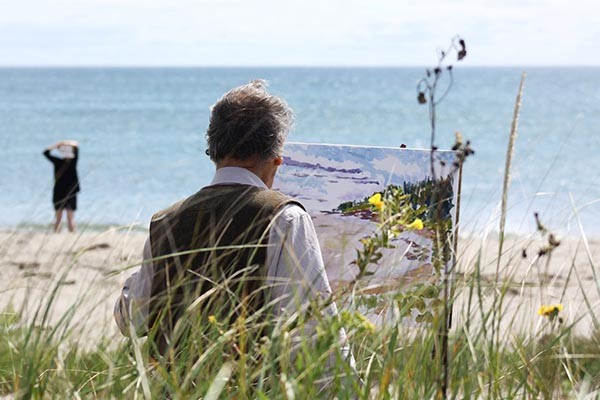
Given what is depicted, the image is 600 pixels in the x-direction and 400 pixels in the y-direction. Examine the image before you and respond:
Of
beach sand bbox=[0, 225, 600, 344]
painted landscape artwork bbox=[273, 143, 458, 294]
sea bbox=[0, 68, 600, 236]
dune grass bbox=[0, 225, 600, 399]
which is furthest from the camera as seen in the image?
sea bbox=[0, 68, 600, 236]

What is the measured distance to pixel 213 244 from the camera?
235 centimetres

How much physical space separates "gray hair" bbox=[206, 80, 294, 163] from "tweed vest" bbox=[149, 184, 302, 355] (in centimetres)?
11

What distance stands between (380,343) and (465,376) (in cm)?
21

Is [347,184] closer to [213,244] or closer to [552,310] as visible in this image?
[213,244]

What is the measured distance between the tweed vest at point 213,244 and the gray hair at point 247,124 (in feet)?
0.37

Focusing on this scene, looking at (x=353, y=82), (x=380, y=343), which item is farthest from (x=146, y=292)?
(x=353, y=82)

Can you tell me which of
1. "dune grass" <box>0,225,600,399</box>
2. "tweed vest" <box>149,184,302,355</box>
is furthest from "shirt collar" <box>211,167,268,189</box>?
"dune grass" <box>0,225,600,399</box>

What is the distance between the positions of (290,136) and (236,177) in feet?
53.7

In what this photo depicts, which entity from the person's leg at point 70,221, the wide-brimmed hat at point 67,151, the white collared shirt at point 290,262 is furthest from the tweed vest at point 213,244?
the person's leg at point 70,221

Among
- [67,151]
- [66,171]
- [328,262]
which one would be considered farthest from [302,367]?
[66,171]

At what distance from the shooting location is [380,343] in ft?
7.01

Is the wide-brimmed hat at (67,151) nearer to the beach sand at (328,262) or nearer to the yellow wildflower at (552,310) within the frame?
the beach sand at (328,262)

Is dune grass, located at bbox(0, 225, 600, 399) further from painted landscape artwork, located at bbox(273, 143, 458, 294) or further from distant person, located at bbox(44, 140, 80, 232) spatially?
distant person, located at bbox(44, 140, 80, 232)

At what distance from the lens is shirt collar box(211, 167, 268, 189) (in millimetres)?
2570
